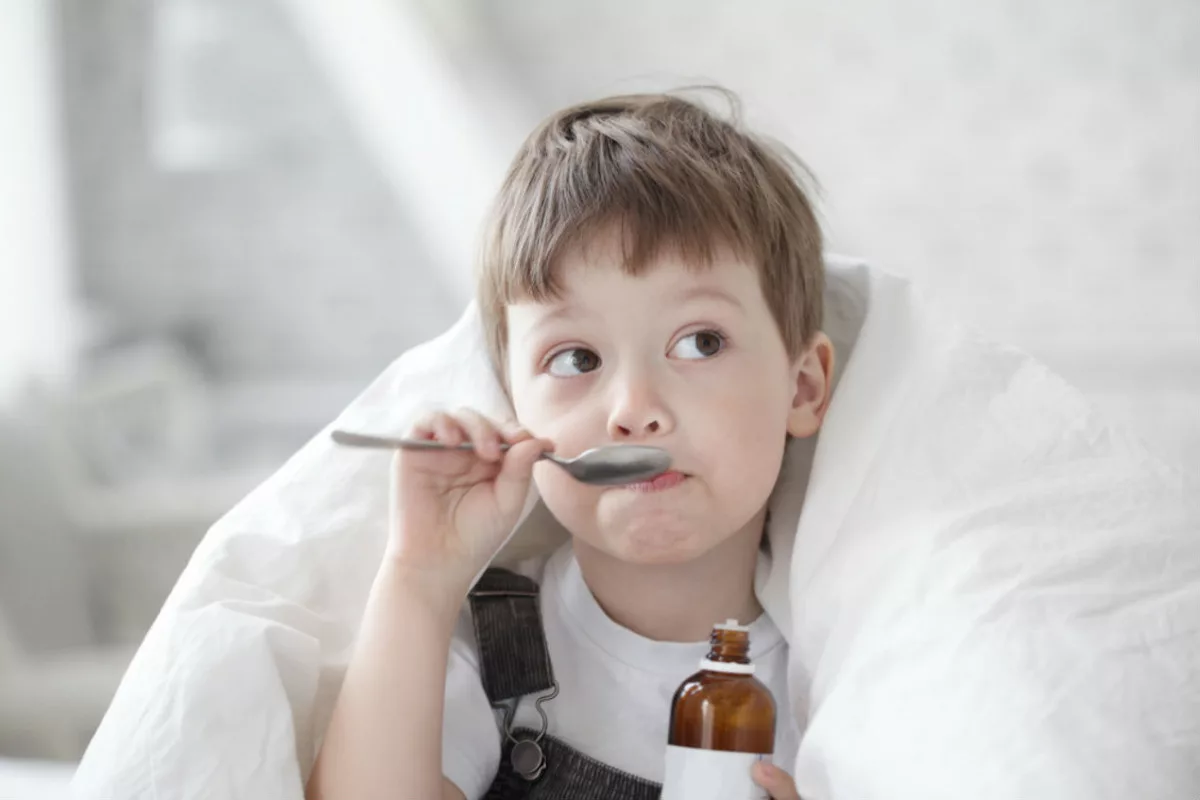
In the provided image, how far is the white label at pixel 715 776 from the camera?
29.0 inches

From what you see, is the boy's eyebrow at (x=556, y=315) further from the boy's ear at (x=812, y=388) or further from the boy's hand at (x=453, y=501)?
the boy's ear at (x=812, y=388)

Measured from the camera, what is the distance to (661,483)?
0.81 meters

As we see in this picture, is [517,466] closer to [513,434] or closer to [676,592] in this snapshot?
[513,434]

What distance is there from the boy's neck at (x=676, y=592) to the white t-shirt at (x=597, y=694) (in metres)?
0.02

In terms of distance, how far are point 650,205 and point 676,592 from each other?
30cm

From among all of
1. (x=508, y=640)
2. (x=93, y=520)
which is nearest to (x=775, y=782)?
(x=508, y=640)

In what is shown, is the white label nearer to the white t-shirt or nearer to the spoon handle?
the white t-shirt

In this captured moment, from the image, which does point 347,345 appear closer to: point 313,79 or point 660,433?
point 313,79

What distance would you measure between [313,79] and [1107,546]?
146 centimetres

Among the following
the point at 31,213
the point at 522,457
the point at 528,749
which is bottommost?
the point at 528,749

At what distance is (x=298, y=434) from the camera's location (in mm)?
1889

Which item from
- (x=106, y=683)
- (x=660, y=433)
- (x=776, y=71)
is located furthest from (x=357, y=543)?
(x=776, y=71)

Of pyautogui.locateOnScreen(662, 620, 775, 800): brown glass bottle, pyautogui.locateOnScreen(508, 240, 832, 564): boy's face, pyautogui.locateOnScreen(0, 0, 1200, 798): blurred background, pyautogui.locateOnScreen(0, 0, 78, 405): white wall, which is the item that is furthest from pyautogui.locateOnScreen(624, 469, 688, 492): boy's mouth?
pyautogui.locateOnScreen(0, 0, 78, 405): white wall

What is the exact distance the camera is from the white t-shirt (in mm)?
877
